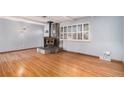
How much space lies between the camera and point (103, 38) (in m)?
3.12

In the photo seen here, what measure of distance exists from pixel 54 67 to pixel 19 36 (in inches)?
71.0

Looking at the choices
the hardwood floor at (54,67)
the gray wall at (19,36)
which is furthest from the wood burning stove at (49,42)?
the hardwood floor at (54,67)

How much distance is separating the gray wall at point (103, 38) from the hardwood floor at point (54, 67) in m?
0.38

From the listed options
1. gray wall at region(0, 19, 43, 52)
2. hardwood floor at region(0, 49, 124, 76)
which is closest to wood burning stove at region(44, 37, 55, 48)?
gray wall at region(0, 19, 43, 52)

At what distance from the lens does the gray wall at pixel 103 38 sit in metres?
2.69

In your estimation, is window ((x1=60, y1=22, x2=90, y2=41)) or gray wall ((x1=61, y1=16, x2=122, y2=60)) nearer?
gray wall ((x1=61, y1=16, x2=122, y2=60))

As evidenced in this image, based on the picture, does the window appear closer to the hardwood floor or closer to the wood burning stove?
the wood burning stove

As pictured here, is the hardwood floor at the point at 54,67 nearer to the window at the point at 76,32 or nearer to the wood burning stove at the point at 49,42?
the wood burning stove at the point at 49,42

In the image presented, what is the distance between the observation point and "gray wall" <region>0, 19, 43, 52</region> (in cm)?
291

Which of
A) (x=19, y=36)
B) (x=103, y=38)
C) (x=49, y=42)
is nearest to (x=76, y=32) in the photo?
(x=103, y=38)

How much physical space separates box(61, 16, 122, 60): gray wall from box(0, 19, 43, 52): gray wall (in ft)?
4.33

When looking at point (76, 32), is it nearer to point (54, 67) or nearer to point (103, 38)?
point (103, 38)
